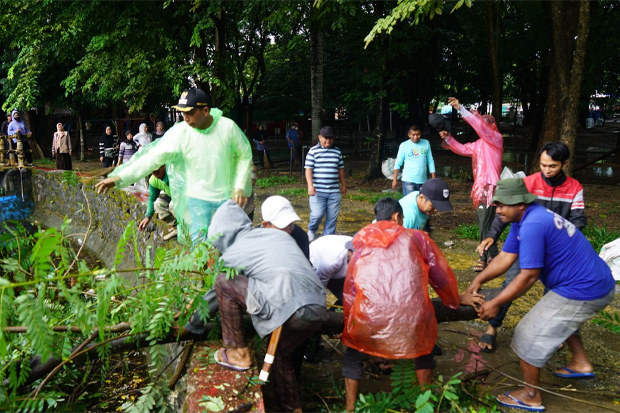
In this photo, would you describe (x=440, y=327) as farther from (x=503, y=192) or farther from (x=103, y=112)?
(x=103, y=112)

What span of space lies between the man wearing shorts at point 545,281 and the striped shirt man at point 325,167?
3438mm

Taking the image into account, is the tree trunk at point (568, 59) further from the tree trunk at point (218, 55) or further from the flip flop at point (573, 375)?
the tree trunk at point (218, 55)

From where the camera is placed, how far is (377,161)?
46.8 ft

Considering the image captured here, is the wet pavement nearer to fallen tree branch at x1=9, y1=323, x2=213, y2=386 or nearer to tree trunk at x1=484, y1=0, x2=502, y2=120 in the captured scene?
fallen tree branch at x1=9, y1=323, x2=213, y2=386

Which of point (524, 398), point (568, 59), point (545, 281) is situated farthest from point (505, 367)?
point (568, 59)

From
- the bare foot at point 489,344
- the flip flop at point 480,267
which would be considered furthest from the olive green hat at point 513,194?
the flip flop at point 480,267

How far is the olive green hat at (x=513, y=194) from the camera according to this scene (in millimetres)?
3648

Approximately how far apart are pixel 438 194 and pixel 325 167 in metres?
2.72

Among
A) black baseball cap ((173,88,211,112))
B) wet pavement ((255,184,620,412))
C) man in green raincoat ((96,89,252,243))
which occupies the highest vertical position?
black baseball cap ((173,88,211,112))

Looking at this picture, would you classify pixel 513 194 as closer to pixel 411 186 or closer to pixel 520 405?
pixel 520 405

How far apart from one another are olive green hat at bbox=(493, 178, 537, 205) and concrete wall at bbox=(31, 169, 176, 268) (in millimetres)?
3521

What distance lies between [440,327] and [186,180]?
2.70 meters

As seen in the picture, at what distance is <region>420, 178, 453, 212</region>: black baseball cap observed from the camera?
4461 millimetres

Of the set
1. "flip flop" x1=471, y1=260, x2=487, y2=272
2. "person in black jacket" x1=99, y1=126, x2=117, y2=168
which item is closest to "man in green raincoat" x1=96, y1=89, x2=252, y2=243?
"flip flop" x1=471, y1=260, x2=487, y2=272
